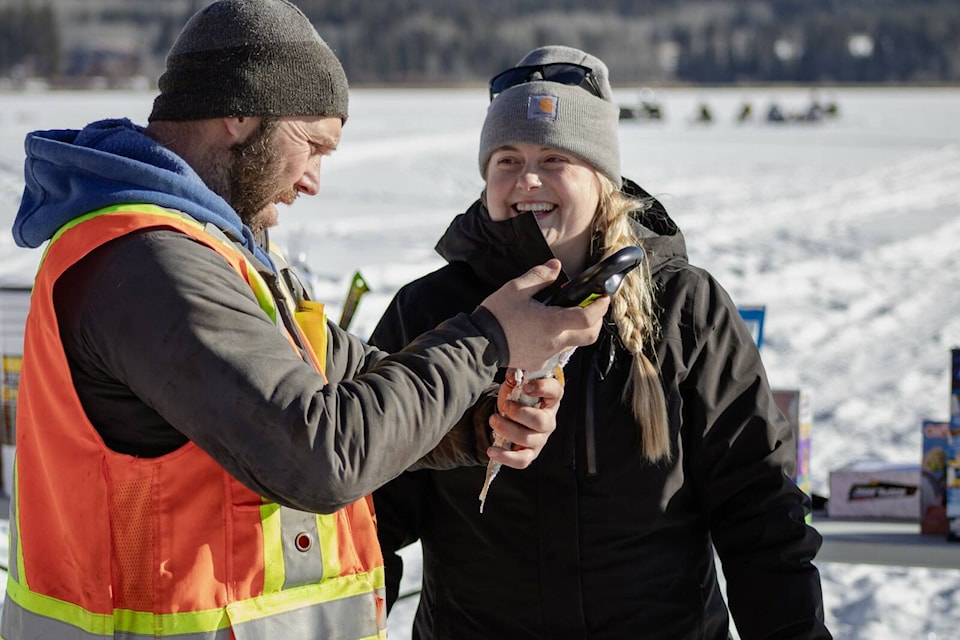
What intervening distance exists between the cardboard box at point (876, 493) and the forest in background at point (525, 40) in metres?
94.8

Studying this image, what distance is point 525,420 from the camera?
1.81 m

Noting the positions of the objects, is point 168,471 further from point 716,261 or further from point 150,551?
point 716,261

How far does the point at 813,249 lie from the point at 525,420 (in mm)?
9903

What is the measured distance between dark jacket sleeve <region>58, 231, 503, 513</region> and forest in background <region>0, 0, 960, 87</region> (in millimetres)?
95812

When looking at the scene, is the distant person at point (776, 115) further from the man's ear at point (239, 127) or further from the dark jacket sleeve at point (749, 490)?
the man's ear at point (239, 127)

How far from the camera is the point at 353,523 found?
1615mm

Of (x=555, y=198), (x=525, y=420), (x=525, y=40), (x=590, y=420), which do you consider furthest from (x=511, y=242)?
(x=525, y=40)

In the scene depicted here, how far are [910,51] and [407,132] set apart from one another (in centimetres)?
10119

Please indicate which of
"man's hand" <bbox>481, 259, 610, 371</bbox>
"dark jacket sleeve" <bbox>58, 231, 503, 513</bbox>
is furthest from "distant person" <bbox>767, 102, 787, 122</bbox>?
"dark jacket sleeve" <bbox>58, 231, 503, 513</bbox>

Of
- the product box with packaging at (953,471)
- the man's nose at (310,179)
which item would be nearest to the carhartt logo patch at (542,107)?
the man's nose at (310,179)

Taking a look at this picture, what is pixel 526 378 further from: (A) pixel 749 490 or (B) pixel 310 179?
(A) pixel 749 490

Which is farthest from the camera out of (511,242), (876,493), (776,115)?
(776,115)

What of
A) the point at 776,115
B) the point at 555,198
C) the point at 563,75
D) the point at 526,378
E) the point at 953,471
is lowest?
the point at 953,471

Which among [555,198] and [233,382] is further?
[555,198]
